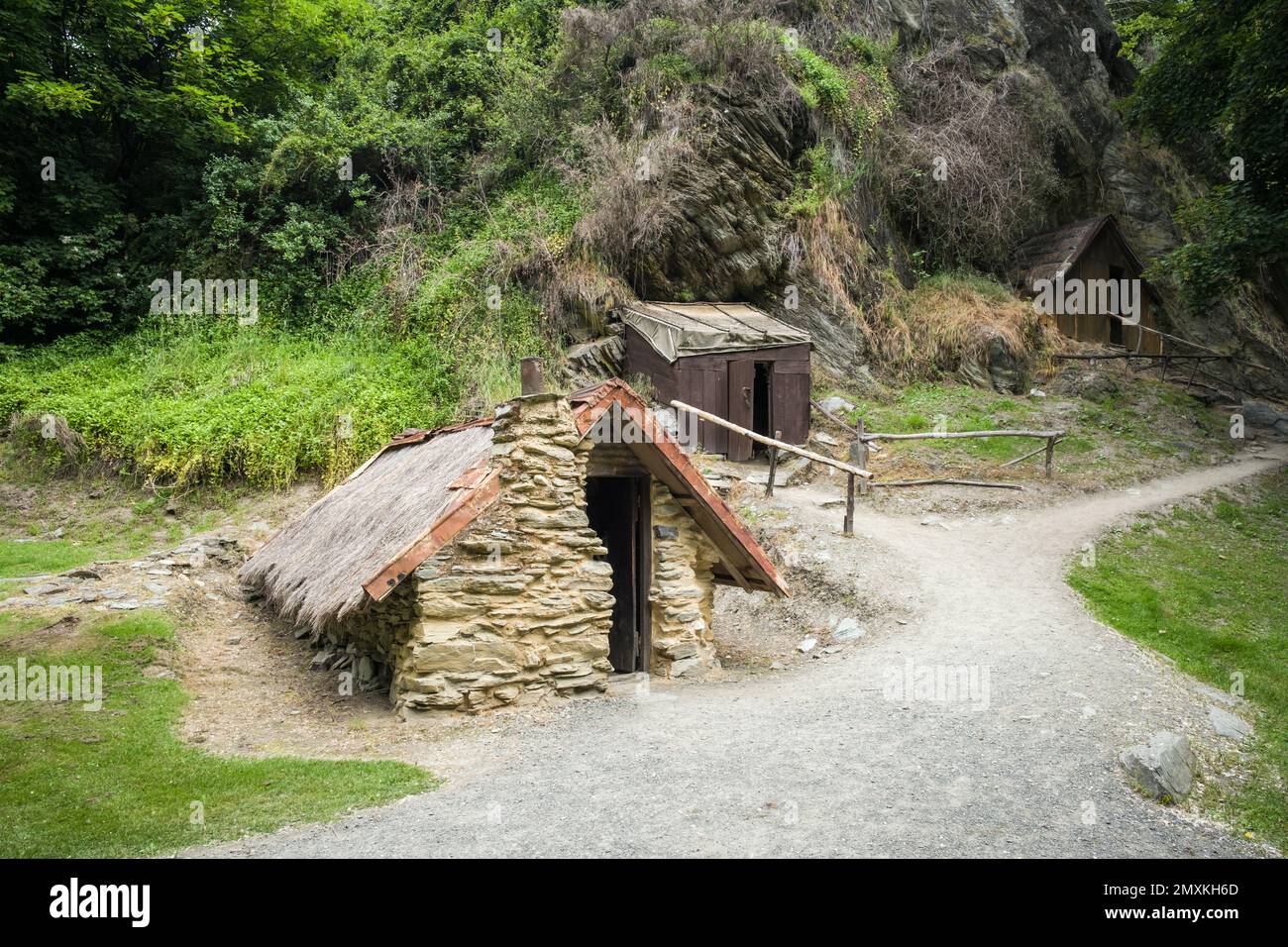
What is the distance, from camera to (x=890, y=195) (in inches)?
933

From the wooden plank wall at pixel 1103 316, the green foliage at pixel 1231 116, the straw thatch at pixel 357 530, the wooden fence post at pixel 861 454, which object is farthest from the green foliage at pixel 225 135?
the wooden plank wall at pixel 1103 316

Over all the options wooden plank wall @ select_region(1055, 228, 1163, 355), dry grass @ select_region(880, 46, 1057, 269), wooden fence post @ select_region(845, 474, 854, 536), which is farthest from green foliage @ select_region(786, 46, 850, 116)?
wooden fence post @ select_region(845, 474, 854, 536)

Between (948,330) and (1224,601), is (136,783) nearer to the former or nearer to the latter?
(1224,601)

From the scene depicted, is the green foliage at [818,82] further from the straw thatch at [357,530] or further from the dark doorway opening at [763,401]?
the straw thatch at [357,530]

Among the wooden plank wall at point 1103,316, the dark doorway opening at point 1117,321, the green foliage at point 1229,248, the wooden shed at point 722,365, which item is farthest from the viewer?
the dark doorway opening at point 1117,321

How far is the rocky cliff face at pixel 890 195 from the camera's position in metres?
19.8

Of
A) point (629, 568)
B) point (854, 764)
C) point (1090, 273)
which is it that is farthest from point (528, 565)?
point (1090, 273)

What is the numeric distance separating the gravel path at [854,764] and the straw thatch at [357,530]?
1945mm

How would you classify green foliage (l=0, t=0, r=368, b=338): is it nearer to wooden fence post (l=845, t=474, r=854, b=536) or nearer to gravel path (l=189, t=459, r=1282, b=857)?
wooden fence post (l=845, t=474, r=854, b=536)

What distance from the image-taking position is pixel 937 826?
5.47m

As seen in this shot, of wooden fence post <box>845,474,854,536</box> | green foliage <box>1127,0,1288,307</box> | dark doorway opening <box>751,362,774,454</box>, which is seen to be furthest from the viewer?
dark doorway opening <box>751,362,774,454</box>

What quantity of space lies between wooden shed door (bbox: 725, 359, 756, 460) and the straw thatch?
25.7 ft

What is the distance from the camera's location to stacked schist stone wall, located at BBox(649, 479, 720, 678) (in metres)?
9.48

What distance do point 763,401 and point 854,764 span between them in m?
14.1
